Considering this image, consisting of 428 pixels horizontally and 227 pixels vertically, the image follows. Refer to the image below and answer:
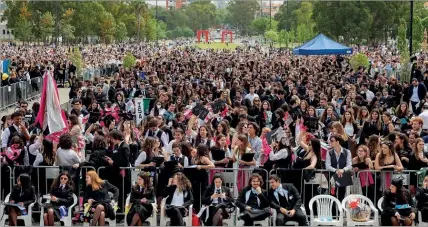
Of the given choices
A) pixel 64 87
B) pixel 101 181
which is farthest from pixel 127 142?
pixel 64 87

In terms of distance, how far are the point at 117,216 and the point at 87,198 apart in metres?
1.07

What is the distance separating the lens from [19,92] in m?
31.5

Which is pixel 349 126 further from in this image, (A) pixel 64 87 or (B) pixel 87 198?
(A) pixel 64 87

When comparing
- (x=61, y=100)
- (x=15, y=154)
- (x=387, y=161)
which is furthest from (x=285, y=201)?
(x=61, y=100)

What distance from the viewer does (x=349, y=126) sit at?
54.6 feet

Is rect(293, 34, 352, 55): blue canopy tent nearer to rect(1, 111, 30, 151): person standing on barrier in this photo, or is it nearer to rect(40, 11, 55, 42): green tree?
rect(1, 111, 30, 151): person standing on barrier

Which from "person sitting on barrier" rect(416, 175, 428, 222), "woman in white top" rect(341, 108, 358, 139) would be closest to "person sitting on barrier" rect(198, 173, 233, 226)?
"person sitting on barrier" rect(416, 175, 428, 222)

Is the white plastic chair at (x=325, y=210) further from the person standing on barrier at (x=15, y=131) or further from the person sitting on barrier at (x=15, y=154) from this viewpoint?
the person standing on barrier at (x=15, y=131)

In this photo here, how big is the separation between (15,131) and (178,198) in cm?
483

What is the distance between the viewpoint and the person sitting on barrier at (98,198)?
12.1m

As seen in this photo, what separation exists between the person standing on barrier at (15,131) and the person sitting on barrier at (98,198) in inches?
132

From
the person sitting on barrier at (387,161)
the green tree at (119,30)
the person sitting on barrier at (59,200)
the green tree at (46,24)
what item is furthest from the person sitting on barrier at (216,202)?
the green tree at (119,30)

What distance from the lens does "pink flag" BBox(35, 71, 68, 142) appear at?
52.2 ft

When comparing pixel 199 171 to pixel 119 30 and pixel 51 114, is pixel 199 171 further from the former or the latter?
pixel 119 30
